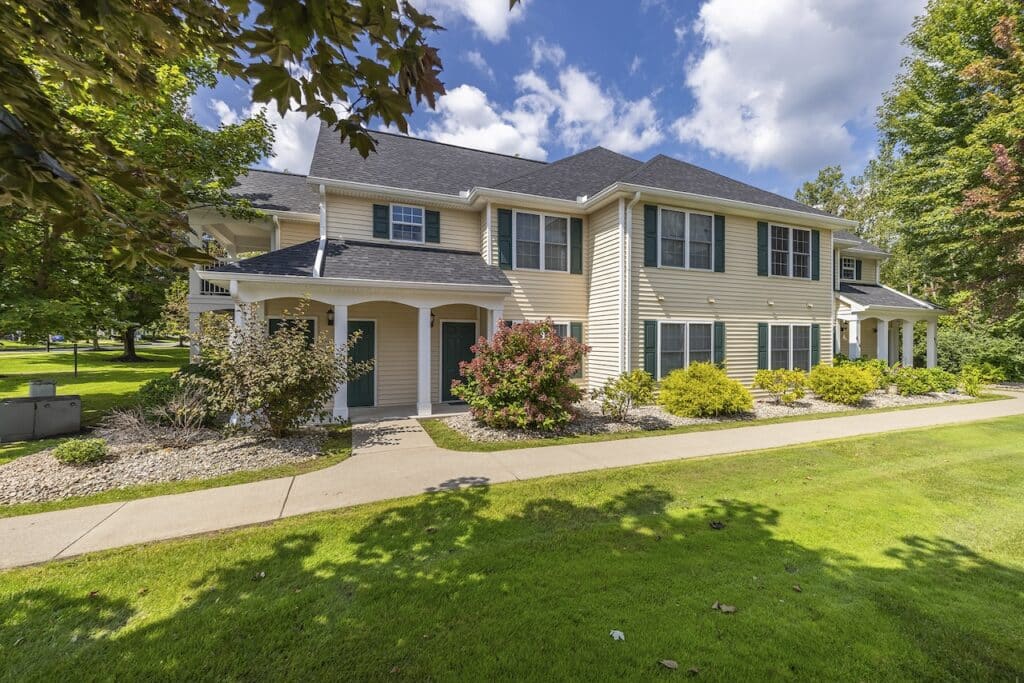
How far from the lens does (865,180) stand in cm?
3183

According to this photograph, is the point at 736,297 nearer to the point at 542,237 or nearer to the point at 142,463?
the point at 542,237

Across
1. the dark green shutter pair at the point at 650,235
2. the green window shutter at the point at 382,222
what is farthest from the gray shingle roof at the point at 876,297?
the green window shutter at the point at 382,222

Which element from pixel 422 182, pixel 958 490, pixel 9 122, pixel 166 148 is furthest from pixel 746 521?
pixel 166 148

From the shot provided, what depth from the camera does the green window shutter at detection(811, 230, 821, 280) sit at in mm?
13227

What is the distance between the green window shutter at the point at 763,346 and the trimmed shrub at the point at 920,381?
193 inches

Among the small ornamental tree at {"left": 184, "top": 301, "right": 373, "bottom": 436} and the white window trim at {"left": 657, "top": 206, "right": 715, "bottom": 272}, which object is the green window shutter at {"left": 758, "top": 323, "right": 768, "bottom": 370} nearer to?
the white window trim at {"left": 657, "top": 206, "right": 715, "bottom": 272}

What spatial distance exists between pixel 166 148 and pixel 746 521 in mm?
13908

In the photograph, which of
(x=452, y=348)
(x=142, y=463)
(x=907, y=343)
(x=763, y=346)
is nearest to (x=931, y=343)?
(x=907, y=343)

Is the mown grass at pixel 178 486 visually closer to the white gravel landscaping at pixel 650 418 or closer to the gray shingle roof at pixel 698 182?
the white gravel landscaping at pixel 650 418

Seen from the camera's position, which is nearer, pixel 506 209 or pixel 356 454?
pixel 356 454

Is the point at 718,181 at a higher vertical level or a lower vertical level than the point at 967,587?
higher

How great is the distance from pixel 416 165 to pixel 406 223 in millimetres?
2955

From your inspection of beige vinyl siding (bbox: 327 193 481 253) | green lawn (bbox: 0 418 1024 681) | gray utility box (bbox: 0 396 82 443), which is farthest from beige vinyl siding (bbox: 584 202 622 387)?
gray utility box (bbox: 0 396 82 443)

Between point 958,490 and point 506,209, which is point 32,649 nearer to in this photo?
point 958,490
